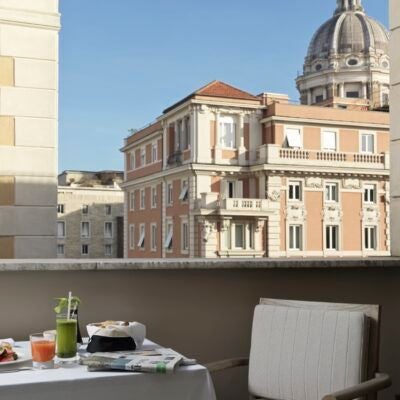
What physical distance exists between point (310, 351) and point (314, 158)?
3635cm

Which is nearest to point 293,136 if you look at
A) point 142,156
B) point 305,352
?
point 142,156

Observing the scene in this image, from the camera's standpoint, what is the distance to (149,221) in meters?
40.4

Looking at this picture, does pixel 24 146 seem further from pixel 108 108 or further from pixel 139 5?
pixel 139 5

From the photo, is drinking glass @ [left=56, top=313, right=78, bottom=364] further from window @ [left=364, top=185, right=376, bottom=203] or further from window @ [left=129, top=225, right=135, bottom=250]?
window @ [left=129, top=225, right=135, bottom=250]

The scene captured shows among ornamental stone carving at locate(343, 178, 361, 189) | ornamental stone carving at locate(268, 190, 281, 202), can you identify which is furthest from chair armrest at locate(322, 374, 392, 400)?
ornamental stone carving at locate(343, 178, 361, 189)

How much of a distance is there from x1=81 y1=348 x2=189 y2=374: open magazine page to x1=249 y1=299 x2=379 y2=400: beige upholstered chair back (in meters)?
0.39

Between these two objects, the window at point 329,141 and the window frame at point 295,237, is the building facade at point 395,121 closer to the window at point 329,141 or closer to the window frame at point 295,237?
the window at point 329,141

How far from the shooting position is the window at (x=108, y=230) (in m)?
45.4

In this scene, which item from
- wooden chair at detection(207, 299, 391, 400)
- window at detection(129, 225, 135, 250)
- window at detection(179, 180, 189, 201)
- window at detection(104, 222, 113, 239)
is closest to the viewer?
wooden chair at detection(207, 299, 391, 400)

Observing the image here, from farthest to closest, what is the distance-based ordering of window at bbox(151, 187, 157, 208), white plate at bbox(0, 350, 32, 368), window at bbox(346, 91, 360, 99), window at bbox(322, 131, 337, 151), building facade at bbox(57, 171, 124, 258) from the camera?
window at bbox(346, 91, 360, 99), building facade at bbox(57, 171, 124, 258), window at bbox(151, 187, 157, 208), window at bbox(322, 131, 337, 151), white plate at bbox(0, 350, 32, 368)

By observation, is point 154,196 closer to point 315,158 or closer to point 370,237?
point 315,158

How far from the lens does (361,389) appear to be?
1.38 metres

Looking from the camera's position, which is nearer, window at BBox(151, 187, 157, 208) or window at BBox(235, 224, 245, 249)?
window at BBox(235, 224, 245, 249)

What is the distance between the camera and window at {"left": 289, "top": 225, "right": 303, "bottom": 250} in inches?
1572
